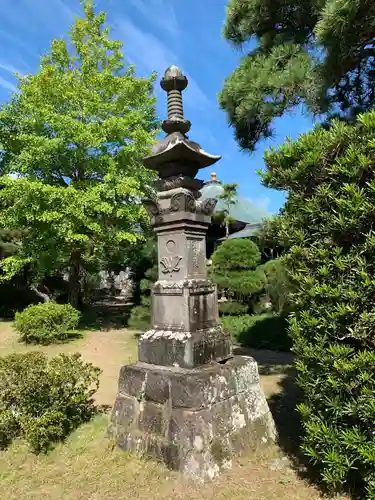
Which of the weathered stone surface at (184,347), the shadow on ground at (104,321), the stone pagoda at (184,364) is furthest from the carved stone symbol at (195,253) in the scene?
the shadow on ground at (104,321)

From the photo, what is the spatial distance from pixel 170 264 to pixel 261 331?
7.83 metres

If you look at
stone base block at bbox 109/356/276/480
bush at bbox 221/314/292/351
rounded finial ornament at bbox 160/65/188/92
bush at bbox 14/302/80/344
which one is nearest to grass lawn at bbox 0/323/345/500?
stone base block at bbox 109/356/276/480

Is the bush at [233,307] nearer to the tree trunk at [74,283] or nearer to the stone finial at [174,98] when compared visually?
the tree trunk at [74,283]

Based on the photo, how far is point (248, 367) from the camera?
445 cm

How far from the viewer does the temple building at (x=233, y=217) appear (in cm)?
1830

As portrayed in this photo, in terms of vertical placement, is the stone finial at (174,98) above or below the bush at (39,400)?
above

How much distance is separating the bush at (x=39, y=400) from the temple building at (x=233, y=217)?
9.86 m

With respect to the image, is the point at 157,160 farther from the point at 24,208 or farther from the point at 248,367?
the point at 24,208

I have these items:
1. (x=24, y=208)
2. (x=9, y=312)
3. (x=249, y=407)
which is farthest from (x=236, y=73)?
(x=9, y=312)

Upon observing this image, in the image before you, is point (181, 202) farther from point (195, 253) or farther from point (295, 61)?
point (295, 61)

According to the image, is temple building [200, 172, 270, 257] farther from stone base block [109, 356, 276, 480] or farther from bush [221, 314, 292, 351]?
stone base block [109, 356, 276, 480]

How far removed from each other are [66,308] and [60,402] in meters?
7.36

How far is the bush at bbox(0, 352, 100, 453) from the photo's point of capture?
4164 mm

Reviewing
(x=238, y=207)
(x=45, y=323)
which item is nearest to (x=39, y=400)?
(x=45, y=323)
